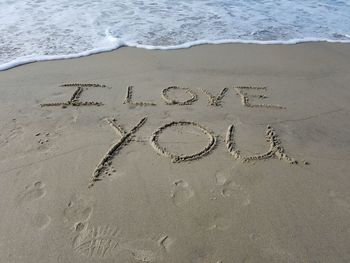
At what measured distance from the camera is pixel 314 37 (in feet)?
18.6

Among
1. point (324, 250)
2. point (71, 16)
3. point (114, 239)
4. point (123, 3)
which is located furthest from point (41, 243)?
point (123, 3)

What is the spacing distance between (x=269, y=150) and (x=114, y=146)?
1.28 metres

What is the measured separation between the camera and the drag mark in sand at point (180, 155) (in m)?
3.03

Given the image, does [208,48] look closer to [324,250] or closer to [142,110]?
[142,110]

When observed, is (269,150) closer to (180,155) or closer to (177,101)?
(180,155)

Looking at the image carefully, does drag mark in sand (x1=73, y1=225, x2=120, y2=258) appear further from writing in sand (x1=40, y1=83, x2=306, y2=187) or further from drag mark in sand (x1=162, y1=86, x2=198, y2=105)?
drag mark in sand (x1=162, y1=86, x2=198, y2=105)

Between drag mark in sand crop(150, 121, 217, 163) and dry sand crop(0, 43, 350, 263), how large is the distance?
1cm

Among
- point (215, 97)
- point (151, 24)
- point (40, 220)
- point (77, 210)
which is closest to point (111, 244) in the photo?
point (77, 210)

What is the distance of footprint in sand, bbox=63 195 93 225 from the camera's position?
2.44 metres

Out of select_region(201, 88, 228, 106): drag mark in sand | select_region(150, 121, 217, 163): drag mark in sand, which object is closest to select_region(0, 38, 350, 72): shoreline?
select_region(201, 88, 228, 106): drag mark in sand

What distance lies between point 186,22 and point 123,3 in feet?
4.62

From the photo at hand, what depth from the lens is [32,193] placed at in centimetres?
262

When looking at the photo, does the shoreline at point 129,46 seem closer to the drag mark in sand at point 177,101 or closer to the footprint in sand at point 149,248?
the drag mark in sand at point 177,101

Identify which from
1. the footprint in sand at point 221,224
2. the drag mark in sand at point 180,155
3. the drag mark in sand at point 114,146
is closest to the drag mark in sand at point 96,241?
the drag mark in sand at point 114,146
